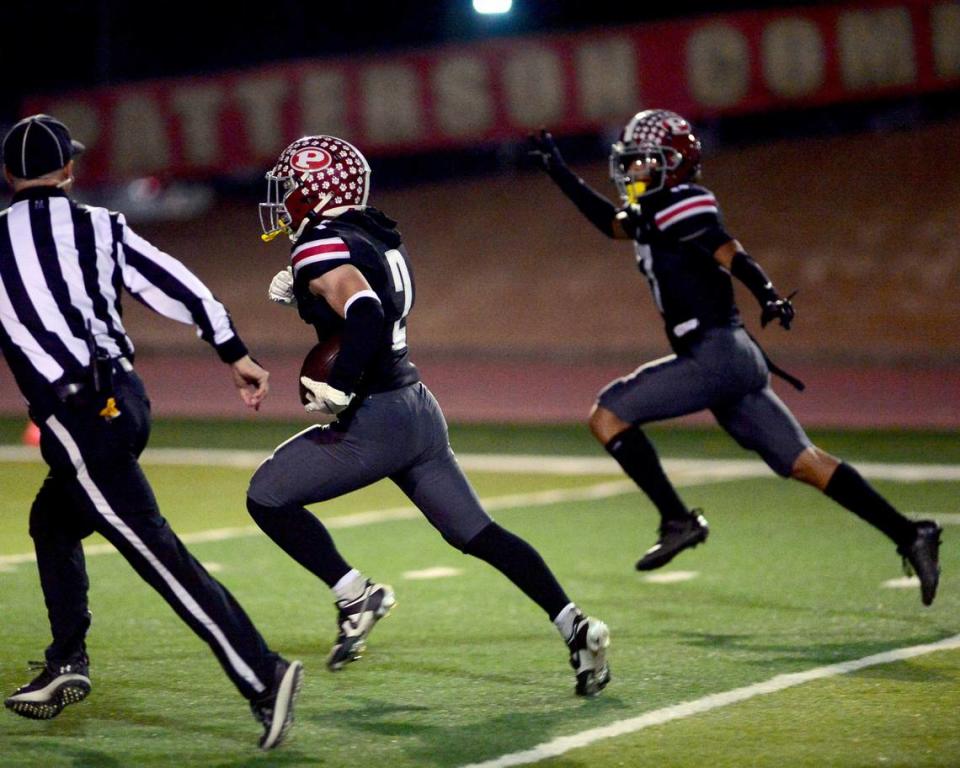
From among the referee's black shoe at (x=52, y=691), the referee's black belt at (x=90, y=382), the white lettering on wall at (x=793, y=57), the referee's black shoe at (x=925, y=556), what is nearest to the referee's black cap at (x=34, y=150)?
the referee's black belt at (x=90, y=382)

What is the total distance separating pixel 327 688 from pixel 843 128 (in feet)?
58.8

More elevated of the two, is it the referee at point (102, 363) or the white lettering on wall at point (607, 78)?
the referee at point (102, 363)

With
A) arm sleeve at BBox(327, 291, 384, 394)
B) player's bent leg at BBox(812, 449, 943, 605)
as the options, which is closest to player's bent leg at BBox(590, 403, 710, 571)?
player's bent leg at BBox(812, 449, 943, 605)

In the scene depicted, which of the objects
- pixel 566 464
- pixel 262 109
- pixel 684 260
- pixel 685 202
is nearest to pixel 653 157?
pixel 685 202

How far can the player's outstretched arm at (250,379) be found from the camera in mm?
4691

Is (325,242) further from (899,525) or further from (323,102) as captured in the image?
(323,102)

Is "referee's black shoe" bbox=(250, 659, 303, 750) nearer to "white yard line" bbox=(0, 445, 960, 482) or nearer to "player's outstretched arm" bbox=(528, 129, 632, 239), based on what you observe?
"player's outstretched arm" bbox=(528, 129, 632, 239)

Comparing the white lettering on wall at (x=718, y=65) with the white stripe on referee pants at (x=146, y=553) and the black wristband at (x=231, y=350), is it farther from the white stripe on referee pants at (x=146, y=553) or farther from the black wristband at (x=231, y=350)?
the white stripe on referee pants at (x=146, y=553)

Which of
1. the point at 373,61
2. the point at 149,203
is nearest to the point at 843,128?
the point at 373,61

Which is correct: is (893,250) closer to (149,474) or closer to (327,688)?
(149,474)

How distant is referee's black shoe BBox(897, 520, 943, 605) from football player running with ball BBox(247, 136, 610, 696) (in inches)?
65.4

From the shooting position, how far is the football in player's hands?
4918mm

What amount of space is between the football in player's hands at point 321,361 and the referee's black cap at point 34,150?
91cm

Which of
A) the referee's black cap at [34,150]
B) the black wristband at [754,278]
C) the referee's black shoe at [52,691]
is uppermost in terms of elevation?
the referee's black cap at [34,150]
